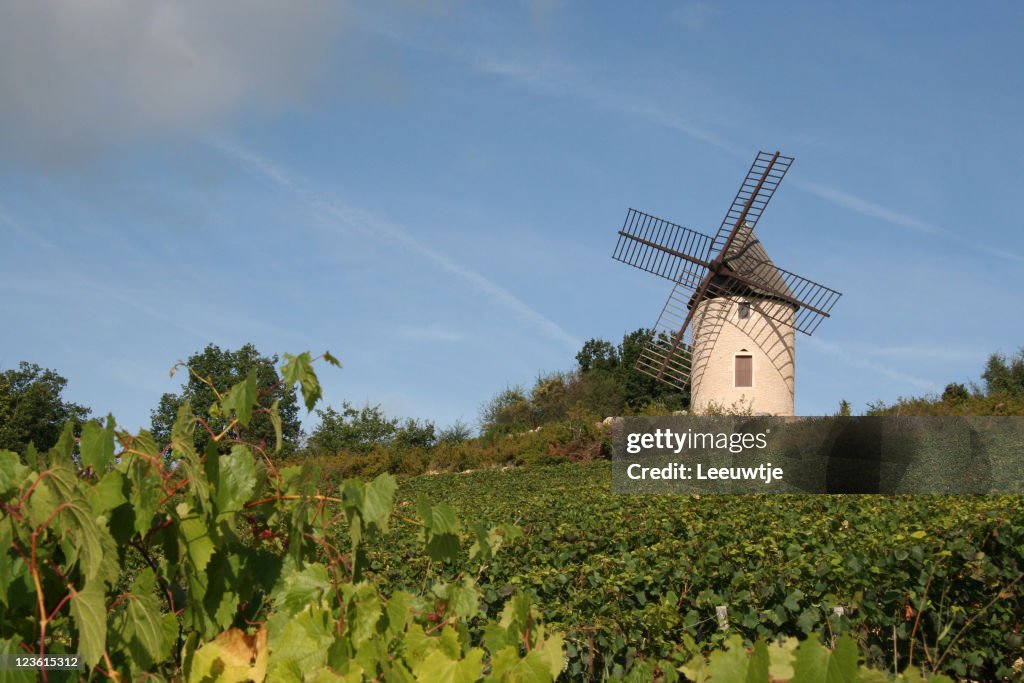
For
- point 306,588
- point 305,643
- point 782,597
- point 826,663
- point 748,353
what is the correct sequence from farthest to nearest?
1. point 748,353
2. point 782,597
3. point 306,588
4. point 305,643
5. point 826,663

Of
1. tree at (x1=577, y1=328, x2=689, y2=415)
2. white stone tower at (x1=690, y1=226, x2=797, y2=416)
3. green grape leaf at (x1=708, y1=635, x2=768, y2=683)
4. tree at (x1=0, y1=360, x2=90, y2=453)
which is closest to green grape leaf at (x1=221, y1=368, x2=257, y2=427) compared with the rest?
green grape leaf at (x1=708, y1=635, x2=768, y2=683)

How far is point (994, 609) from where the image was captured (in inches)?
189

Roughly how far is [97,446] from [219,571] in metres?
0.40

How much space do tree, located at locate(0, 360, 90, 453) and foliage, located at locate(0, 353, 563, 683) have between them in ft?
152

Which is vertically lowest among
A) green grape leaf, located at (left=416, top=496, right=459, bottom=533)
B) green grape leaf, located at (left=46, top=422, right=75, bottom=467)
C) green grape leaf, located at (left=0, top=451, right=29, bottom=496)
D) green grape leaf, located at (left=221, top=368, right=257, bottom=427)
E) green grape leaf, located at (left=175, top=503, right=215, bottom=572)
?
green grape leaf, located at (left=175, top=503, right=215, bottom=572)

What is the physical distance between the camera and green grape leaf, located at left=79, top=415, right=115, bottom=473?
197 centimetres

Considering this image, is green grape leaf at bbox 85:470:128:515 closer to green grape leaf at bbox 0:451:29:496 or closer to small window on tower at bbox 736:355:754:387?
green grape leaf at bbox 0:451:29:496

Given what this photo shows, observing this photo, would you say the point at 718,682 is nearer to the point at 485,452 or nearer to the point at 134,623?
the point at 134,623

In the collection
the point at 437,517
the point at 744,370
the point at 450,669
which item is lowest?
the point at 450,669

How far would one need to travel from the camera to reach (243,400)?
6.87 ft

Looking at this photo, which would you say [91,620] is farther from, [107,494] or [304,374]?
[304,374]

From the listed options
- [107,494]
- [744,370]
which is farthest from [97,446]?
[744,370]

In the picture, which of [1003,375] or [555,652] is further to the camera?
[1003,375]

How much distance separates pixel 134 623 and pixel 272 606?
0.57 m
